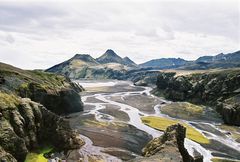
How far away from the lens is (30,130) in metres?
83.3

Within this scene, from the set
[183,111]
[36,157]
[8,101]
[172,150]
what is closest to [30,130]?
[36,157]

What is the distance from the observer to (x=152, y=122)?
139 metres

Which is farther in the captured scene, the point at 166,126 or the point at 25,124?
the point at 166,126

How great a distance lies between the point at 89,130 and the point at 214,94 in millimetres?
105723

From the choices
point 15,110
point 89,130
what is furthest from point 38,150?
point 89,130

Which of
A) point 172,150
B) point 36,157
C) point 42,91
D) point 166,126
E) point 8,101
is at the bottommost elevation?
point 166,126

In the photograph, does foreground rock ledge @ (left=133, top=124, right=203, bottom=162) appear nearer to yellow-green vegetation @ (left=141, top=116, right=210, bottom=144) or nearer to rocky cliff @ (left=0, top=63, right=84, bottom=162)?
rocky cliff @ (left=0, top=63, right=84, bottom=162)

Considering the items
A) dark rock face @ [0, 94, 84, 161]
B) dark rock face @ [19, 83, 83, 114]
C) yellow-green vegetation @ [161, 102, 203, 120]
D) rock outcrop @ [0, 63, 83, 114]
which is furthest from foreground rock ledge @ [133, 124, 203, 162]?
yellow-green vegetation @ [161, 102, 203, 120]

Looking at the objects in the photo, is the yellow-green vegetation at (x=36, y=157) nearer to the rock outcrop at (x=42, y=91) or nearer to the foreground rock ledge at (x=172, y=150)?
the foreground rock ledge at (x=172, y=150)

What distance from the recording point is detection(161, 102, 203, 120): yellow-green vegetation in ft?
531

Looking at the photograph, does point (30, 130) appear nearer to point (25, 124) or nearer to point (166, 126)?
point (25, 124)

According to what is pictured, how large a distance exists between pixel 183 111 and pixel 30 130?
106 meters

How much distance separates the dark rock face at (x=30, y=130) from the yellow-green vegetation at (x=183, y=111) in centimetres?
7695

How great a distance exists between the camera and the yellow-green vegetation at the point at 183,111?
16196cm
